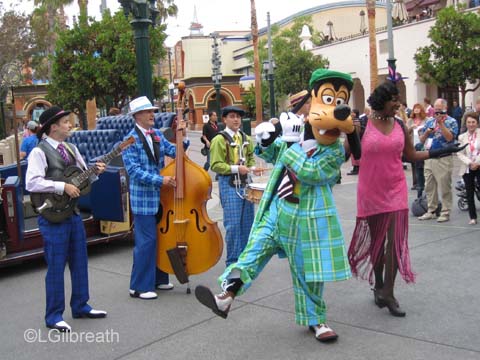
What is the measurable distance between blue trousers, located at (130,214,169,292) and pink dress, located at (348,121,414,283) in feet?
6.43

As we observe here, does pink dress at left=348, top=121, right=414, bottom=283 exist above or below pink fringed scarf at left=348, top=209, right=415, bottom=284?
above

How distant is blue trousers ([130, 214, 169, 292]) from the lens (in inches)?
222

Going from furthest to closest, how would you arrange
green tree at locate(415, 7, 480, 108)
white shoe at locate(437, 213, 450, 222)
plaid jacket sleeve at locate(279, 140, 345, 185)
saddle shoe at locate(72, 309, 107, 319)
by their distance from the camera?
green tree at locate(415, 7, 480, 108) < white shoe at locate(437, 213, 450, 222) < saddle shoe at locate(72, 309, 107, 319) < plaid jacket sleeve at locate(279, 140, 345, 185)

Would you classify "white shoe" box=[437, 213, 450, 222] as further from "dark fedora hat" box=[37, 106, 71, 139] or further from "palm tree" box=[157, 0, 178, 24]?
"palm tree" box=[157, 0, 178, 24]

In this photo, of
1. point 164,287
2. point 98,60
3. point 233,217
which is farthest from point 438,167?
point 98,60

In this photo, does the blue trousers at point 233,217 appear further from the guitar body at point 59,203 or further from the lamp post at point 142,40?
the lamp post at point 142,40

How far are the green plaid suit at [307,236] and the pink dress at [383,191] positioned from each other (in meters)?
0.70

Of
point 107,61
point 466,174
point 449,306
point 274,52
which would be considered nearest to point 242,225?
point 449,306

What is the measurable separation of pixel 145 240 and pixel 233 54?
2256 inches

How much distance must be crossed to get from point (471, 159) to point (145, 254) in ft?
15.9

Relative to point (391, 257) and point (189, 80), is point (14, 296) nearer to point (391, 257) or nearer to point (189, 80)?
point (391, 257)

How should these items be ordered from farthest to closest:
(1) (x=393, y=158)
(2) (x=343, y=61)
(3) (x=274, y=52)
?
(3) (x=274, y=52) < (2) (x=343, y=61) < (1) (x=393, y=158)

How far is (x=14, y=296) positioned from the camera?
6.14 meters

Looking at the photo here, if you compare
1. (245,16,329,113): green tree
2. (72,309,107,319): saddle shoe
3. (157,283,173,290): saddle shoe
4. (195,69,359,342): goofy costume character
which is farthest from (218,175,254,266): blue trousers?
(245,16,329,113): green tree
